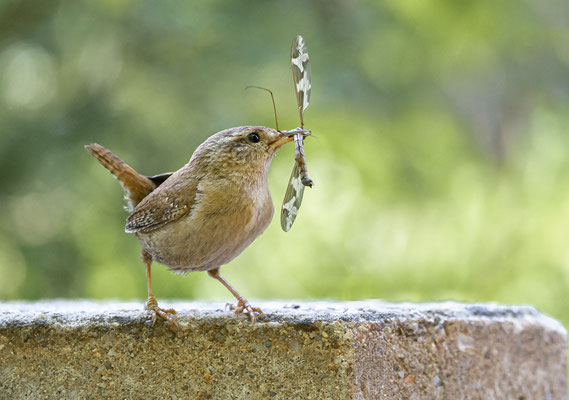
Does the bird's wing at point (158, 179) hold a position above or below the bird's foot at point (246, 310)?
above

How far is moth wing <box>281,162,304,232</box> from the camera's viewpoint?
161cm

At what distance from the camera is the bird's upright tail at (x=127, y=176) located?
1.92 meters

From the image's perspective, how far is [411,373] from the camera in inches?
63.3

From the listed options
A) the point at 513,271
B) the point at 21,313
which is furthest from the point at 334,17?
the point at 21,313

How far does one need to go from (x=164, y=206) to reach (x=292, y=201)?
0.35 metres

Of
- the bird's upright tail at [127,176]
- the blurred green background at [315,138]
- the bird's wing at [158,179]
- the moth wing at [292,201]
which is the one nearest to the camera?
the moth wing at [292,201]

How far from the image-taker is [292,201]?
163 centimetres

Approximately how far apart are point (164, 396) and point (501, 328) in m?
0.90

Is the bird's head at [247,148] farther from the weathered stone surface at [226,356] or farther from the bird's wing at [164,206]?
the weathered stone surface at [226,356]

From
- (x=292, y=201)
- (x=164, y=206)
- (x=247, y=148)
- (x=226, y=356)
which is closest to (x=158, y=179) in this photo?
(x=164, y=206)

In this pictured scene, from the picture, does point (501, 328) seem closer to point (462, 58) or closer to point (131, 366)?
point (131, 366)

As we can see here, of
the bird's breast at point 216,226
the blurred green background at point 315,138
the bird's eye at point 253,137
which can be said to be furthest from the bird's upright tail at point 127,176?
the blurred green background at point 315,138

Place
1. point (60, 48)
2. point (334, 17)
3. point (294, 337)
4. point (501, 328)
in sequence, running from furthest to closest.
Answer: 1. point (334, 17)
2. point (60, 48)
3. point (501, 328)
4. point (294, 337)

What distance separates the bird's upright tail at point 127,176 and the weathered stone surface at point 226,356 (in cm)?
41
